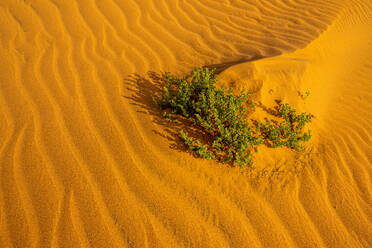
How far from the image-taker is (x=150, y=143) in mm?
2508

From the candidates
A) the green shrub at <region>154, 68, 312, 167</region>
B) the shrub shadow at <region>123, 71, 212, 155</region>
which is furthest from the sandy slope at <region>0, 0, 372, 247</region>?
the green shrub at <region>154, 68, 312, 167</region>

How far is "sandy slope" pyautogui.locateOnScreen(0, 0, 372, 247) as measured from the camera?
206cm

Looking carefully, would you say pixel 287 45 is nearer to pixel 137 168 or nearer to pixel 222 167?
pixel 222 167

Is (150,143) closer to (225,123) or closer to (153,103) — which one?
(153,103)

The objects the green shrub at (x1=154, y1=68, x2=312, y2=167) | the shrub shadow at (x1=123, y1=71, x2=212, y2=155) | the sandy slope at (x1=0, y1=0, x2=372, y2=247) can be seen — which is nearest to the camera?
the sandy slope at (x1=0, y1=0, x2=372, y2=247)

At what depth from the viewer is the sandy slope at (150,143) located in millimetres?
2062

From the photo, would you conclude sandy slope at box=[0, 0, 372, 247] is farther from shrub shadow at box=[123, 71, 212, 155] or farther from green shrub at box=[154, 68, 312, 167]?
green shrub at box=[154, 68, 312, 167]

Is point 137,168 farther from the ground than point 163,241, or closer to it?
farther from the ground

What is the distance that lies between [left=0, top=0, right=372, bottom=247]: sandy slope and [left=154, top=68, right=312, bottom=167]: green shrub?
126 mm

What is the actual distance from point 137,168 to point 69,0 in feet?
12.0

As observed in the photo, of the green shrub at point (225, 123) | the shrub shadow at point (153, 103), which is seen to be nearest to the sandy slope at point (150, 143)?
the shrub shadow at point (153, 103)

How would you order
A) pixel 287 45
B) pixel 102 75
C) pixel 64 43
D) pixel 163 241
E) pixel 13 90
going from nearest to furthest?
pixel 163 241 → pixel 13 90 → pixel 102 75 → pixel 64 43 → pixel 287 45

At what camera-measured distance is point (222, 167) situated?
95.0 inches

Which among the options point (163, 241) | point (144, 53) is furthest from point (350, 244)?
point (144, 53)
